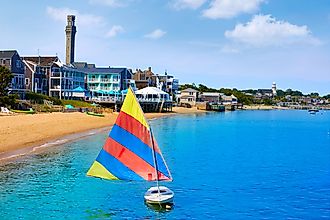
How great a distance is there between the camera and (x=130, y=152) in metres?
20.1

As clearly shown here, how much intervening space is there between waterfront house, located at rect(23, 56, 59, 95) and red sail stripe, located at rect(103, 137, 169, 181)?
7191 centimetres

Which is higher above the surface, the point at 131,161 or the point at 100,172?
the point at 131,161

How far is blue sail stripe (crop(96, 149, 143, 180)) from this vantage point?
20.3 m

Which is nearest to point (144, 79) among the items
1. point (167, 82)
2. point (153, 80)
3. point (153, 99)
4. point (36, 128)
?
point (153, 80)

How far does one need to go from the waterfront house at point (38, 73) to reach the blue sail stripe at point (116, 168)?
7163 centimetres

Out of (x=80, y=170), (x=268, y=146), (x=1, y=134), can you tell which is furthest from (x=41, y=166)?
(x=268, y=146)

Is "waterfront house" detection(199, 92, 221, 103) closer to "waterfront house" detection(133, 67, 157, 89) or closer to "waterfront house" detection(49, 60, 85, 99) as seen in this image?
"waterfront house" detection(133, 67, 157, 89)

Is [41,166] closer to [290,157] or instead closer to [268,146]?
[290,157]

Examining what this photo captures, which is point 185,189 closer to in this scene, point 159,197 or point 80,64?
point 159,197

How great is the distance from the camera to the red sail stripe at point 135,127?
63.6 ft

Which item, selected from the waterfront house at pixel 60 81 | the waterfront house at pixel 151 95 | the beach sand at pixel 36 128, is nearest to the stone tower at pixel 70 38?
the waterfront house at pixel 151 95

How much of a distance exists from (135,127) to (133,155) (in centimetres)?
136

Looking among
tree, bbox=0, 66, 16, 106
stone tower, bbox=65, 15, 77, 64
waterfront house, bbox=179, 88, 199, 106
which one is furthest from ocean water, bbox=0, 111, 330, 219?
waterfront house, bbox=179, 88, 199, 106

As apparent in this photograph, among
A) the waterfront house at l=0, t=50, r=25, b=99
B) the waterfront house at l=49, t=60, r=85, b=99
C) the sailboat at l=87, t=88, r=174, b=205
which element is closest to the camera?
the sailboat at l=87, t=88, r=174, b=205
